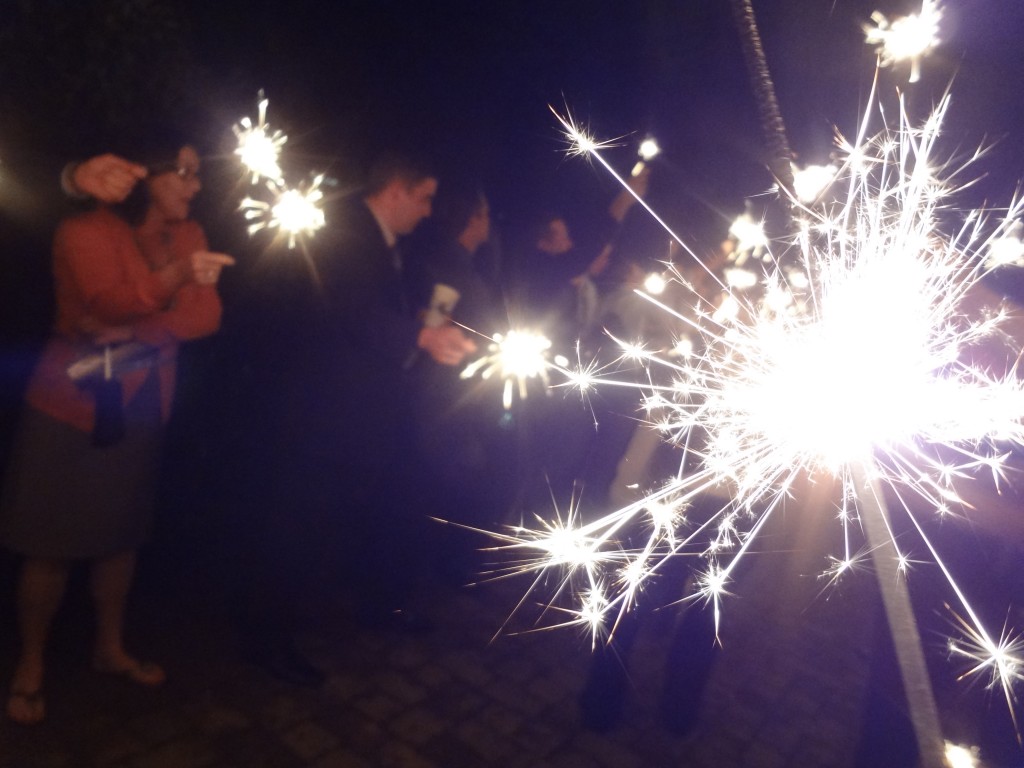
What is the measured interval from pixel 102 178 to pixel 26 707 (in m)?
2.15

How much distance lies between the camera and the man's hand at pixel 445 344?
338 cm

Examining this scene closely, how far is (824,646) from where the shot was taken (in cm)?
468

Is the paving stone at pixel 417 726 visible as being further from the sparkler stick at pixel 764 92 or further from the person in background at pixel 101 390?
the sparkler stick at pixel 764 92

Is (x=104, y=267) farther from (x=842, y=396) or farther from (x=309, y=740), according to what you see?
(x=842, y=396)

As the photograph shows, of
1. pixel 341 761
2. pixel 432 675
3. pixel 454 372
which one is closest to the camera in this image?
pixel 341 761

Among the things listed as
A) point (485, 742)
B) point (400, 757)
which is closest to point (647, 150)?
point (485, 742)

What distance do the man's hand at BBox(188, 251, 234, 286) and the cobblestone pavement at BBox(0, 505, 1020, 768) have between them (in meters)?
1.86

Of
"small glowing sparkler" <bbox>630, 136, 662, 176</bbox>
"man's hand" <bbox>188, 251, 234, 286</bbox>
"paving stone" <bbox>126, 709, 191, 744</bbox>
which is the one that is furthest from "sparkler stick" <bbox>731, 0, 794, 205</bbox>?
"paving stone" <bbox>126, 709, 191, 744</bbox>

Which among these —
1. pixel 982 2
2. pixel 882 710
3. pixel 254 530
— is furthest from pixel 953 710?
pixel 982 2

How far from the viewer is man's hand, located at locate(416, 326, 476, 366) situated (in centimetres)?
338

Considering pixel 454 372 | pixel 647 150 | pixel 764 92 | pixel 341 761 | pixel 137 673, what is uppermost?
pixel 647 150

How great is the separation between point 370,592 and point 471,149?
3.27 m

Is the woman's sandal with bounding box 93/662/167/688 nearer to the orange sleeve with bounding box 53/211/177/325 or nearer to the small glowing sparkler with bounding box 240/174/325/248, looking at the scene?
the orange sleeve with bounding box 53/211/177/325

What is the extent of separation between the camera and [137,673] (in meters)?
2.96
